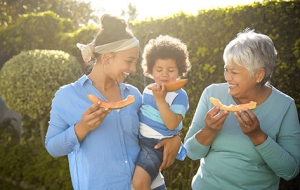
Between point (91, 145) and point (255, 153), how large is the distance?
1146 millimetres

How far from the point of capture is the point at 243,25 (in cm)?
514

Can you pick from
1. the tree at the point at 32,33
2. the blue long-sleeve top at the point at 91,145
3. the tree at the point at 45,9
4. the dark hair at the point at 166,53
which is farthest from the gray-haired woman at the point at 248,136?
the tree at the point at 45,9

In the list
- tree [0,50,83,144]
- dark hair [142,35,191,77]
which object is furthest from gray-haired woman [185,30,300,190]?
tree [0,50,83,144]

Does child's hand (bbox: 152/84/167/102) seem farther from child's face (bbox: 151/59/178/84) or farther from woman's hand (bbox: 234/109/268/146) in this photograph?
woman's hand (bbox: 234/109/268/146)

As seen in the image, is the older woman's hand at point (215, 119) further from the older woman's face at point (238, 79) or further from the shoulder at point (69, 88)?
the shoulder at point (69, 88)

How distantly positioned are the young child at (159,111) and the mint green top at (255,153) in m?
0.25

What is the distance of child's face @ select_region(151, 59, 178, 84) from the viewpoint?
123 inches

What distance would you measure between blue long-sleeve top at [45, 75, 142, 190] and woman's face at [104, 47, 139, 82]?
17cm

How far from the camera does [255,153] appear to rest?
289cm

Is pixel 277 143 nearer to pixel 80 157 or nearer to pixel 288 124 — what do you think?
pixel 288 124

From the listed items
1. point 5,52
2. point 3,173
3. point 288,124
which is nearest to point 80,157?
point 288,124

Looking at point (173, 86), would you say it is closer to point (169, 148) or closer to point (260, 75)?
point (169, 148)

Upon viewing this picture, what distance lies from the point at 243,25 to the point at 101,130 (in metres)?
3.04

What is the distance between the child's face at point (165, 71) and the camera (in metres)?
3.12
